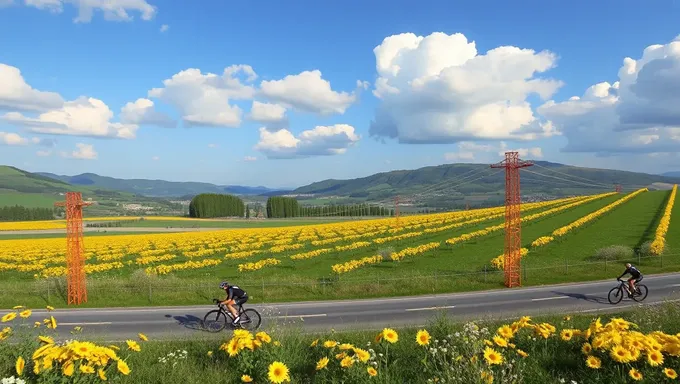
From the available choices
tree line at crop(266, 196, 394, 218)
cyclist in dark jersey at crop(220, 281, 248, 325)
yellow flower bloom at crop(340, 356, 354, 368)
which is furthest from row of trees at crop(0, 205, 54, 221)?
yellow flower bloom at crop(340, 356, 354, 368)

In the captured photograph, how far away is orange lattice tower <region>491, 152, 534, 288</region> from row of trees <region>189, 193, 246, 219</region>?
400 ft

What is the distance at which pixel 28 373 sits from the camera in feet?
21.2

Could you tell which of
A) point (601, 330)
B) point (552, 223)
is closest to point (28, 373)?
point (601, 330)

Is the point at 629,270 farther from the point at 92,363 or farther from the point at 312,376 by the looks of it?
the point at 92,363

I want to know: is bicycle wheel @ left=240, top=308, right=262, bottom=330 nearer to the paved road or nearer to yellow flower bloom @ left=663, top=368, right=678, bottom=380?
the paved road

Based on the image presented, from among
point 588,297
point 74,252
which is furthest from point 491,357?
point 74,252

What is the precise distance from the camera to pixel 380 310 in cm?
2330

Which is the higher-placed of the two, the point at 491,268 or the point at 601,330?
the point at 601,330

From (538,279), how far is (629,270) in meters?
8.84

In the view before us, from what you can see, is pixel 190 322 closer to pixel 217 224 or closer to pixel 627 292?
pixel 627 292

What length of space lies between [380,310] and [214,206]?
126m

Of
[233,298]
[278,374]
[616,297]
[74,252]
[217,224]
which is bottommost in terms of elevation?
[217,224]

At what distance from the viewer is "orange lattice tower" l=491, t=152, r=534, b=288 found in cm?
2717

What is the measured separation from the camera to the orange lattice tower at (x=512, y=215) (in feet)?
89.1
